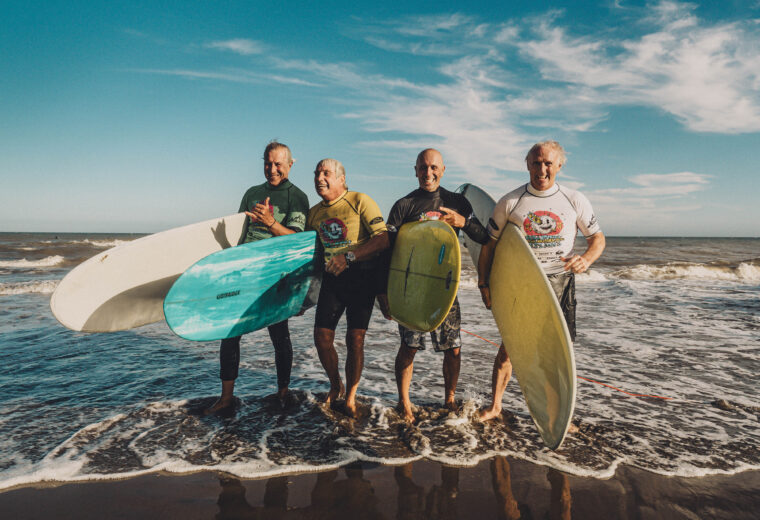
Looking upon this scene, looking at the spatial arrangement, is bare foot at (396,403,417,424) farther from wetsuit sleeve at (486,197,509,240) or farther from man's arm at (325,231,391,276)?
wetsuit sleeve at (486,197,509,240)

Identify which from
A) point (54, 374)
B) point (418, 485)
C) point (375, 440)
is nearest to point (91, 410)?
point (54, 374)

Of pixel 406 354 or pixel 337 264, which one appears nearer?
pixel 337 264

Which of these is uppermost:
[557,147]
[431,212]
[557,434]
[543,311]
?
[557,147]

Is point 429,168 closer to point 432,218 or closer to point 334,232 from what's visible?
point 432,218

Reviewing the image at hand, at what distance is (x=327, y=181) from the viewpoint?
2881mm

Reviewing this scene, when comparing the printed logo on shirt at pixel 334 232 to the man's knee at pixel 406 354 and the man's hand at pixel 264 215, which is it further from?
the man's knee at pixel 406 354

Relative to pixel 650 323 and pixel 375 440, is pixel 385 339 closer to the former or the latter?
pixel 375 440

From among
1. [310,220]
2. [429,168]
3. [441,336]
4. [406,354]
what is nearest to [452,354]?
[441,336]

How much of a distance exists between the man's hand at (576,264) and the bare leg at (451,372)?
938mm

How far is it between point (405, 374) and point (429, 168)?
1.48 meters

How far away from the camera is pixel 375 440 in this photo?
270cm

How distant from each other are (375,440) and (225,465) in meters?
0.92

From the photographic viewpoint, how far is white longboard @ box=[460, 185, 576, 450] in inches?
84.2

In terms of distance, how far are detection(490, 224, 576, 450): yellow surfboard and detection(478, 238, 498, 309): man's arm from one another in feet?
0.18
